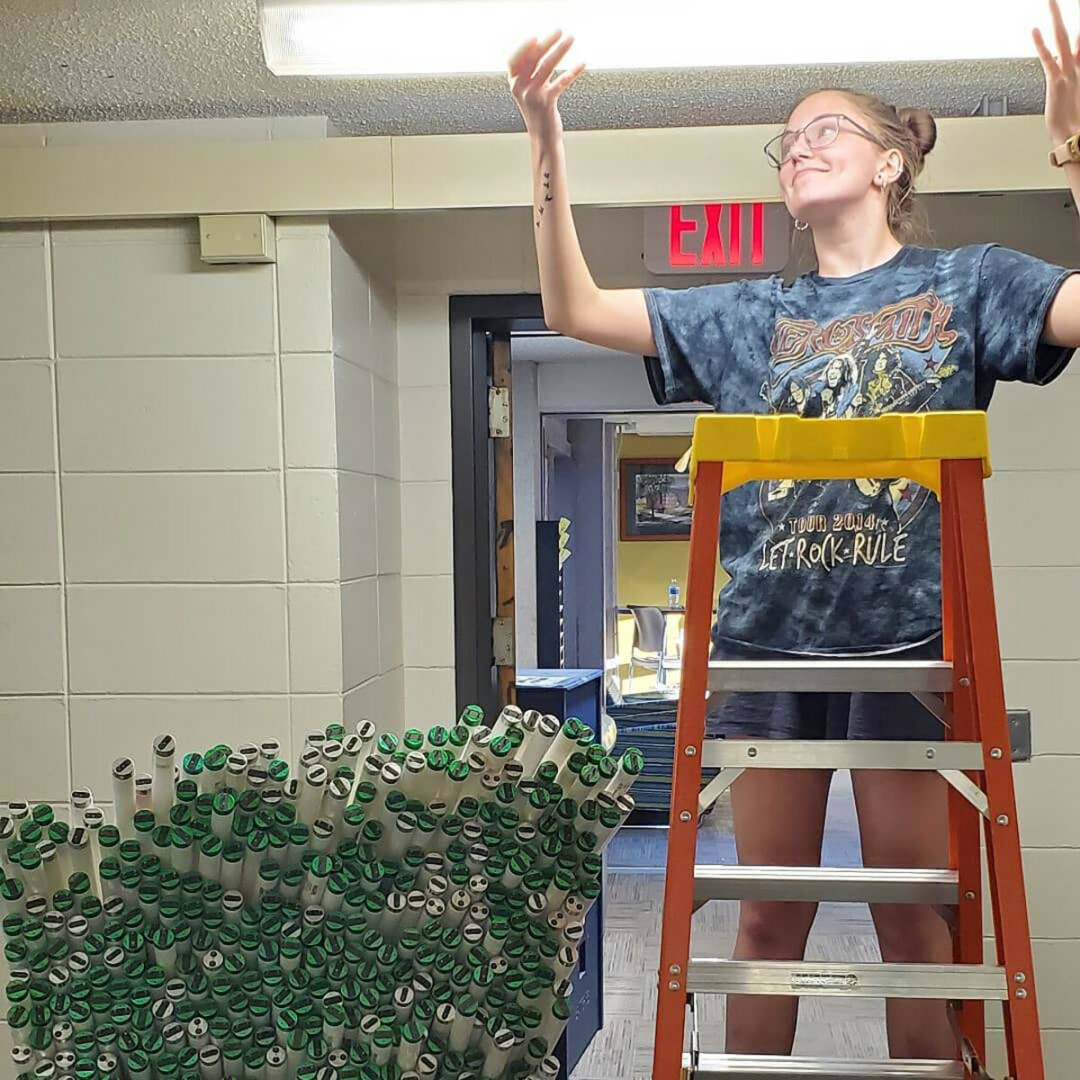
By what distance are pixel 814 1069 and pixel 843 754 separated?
1.07 ft

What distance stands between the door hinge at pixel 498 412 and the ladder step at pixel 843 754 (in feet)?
4.90

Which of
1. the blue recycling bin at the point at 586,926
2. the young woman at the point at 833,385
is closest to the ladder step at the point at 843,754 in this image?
the young woman at the point at 833,385

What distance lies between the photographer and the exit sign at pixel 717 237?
7.56 ft

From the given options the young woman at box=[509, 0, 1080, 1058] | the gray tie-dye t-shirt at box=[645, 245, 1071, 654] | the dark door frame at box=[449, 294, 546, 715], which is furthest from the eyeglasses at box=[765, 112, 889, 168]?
the dark door frame at box=[449, 294, 546, 715]

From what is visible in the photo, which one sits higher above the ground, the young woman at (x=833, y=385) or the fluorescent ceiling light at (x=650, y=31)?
the fluorescent ceiling light at (x=650, y=31)

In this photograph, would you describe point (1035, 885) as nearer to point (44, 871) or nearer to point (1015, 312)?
point (1015, 312)

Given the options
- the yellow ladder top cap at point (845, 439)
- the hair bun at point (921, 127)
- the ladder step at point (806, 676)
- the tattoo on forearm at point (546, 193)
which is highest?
the hair bun at point (921, 127)

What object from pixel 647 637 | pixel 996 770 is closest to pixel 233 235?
pixel 996 770

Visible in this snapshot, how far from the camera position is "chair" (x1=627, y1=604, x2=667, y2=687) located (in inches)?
273

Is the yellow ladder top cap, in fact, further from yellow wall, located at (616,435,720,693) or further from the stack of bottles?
yellow wall, located at (616,435,720,693)

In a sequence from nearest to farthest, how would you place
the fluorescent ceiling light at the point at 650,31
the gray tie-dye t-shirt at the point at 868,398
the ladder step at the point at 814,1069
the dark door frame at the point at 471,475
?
the ladder step at the point at 814,1069, the gray tie-dye t-shirt at the point at 868,398, the fluorescent ceiling light at the point at 650,31, the dark door frame at the point at 471,475

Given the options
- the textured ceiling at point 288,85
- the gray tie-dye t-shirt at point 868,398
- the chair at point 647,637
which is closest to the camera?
the gray tie-dye t-shirt at point 868,398

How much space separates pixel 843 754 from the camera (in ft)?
3.63

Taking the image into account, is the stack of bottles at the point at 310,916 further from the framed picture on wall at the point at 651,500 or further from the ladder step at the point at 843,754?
the framed picture on wall at the point at 651,500
